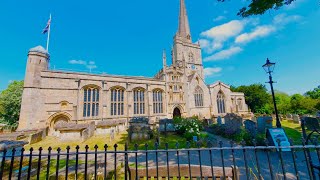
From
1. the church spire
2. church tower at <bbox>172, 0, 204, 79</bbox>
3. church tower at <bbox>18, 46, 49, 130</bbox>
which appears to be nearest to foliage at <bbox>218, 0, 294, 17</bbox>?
church tower at <bbox>18, 46, 49, 130</bbox>

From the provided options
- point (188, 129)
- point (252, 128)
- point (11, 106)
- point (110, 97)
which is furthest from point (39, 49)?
point (252, 128)

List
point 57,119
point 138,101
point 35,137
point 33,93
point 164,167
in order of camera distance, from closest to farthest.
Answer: point 164,167
point 35,137
point 33,93
point 57,119
point 138,101

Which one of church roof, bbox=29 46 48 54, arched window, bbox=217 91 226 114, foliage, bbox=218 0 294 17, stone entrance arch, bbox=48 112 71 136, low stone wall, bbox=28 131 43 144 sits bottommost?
low stone wall, bbox=28 131 43 144

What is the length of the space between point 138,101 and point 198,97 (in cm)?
1294

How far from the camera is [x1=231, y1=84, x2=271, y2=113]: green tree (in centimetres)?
4028

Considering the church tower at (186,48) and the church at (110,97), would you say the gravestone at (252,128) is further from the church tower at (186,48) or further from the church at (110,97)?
the church tower at (186,48)

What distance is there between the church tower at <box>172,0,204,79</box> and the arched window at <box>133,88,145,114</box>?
18.0 m

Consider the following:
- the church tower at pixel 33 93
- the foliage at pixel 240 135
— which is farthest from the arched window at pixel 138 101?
the foliage at pixel 240 135

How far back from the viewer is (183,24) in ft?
148

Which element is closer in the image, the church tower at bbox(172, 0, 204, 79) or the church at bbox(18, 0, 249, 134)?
the church at bbox(18, 0, 249, 134)

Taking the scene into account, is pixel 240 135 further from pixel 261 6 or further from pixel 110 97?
pixel 110 97

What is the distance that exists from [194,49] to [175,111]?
77.2ft

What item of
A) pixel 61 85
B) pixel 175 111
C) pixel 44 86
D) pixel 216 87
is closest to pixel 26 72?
pixel 44 86

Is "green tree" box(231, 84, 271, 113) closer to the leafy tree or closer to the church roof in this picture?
the leafy tree
